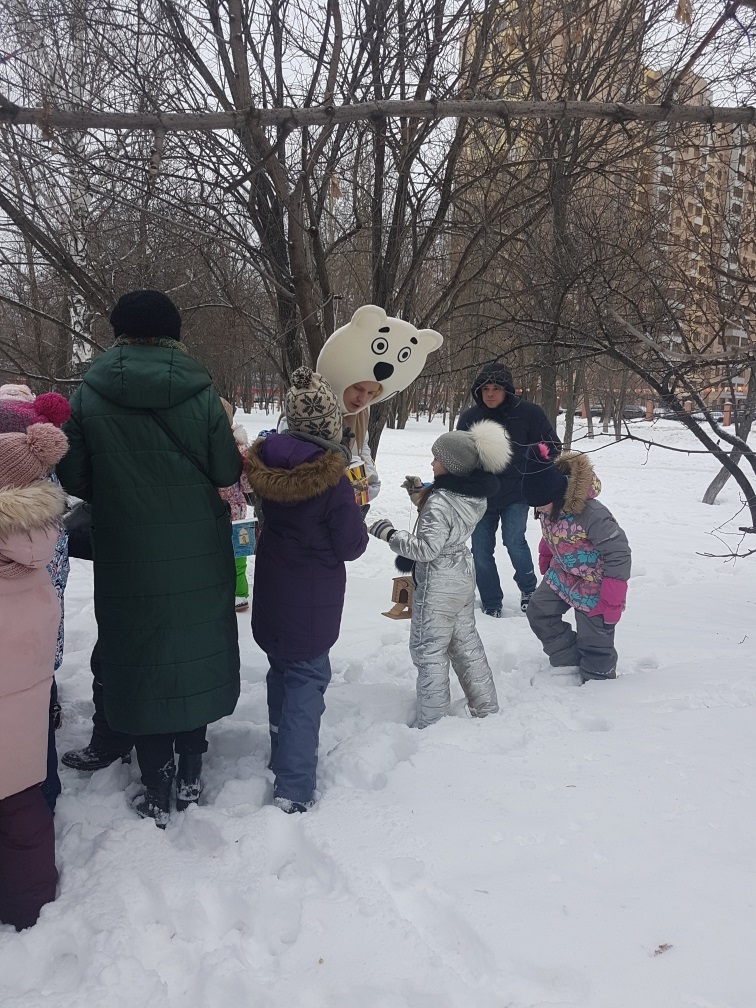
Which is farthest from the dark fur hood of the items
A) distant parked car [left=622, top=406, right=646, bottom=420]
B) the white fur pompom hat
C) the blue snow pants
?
the blue snow pants

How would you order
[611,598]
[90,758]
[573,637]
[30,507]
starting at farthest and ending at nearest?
[573,637] → [611,598] → [90,758] → [30,507]

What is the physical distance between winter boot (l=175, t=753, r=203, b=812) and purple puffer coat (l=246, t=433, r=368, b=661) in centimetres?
52

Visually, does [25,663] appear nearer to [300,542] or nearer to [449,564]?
[300,542]

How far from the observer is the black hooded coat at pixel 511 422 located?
16.4 feet

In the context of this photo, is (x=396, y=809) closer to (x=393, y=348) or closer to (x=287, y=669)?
(x=287, y=669)

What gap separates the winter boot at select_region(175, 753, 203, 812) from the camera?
2521mm

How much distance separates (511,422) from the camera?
16.8 ft

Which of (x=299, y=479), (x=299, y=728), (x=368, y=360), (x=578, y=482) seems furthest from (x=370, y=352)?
(x=299, y=728)

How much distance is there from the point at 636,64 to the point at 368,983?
18.4ft

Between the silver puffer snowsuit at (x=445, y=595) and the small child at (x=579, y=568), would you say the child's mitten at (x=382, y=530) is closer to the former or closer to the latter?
the silver puffer snowsuit at (x=445, y=595)

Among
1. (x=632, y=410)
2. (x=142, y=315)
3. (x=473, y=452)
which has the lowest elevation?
(x=632, y=410)

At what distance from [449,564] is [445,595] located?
16cm

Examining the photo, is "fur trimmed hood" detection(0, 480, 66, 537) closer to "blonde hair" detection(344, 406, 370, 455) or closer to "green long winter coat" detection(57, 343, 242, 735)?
"green long winter coat" detection(57, 343, 242, 735)

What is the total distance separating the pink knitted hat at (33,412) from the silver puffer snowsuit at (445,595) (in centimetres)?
157
